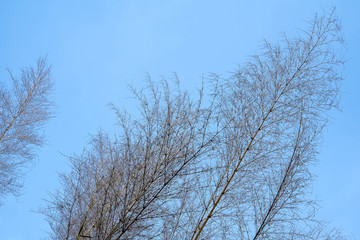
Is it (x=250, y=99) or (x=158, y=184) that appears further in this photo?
(x=250, y=99)

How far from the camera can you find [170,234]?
441cm

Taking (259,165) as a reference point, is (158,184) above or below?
below

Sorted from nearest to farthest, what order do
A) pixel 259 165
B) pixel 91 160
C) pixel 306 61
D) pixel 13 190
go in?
1. pixel 259 165
2. pixel 306 61
3. pixel 91 160
4. pixel 13 190

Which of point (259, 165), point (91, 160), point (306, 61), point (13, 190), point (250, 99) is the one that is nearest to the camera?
point (259, 165)

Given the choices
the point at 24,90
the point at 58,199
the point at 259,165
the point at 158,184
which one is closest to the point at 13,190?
the point at 24,90

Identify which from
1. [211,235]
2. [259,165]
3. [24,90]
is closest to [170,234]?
[211,235]

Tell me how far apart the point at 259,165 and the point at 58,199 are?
2692mm

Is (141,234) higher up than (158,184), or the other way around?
(158,184)

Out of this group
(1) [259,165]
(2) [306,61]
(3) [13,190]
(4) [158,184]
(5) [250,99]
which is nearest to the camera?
(4) [158,184]

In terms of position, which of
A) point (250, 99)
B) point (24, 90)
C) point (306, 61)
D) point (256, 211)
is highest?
point (24, 90)

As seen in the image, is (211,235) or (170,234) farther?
(170,234)

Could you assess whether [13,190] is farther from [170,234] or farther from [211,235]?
[211,235]

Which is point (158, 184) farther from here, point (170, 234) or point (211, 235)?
point (170, 234)

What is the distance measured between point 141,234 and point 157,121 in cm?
118
